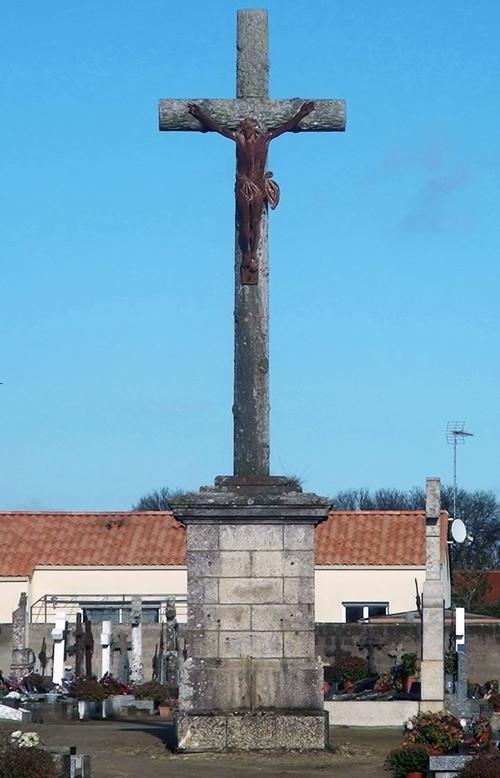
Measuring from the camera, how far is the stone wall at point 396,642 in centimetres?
3819

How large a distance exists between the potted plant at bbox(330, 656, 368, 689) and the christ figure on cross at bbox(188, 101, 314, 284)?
13.2 meters

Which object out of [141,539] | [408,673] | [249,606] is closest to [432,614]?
[408,673]

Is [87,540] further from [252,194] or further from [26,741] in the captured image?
[26,741]

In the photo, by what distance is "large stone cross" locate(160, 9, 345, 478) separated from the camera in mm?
17906

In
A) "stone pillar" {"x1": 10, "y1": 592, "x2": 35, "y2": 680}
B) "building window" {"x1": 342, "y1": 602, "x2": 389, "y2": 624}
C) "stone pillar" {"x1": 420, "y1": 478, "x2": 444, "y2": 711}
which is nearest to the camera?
"stone pillar" {"x1": 420, "y1": 478, "x2": 444, "y2": 711}

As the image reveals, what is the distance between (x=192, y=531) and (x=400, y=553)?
3286 centimetres

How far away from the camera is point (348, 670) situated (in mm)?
34375

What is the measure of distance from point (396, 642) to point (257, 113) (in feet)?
73.4

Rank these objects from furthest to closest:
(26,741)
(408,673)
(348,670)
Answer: (348,670), (408,673), (26,741)

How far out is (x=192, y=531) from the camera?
17.8m

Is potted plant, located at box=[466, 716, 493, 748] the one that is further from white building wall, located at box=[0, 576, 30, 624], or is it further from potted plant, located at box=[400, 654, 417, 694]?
white building wall, located at box=[0, 576, 30, 624]

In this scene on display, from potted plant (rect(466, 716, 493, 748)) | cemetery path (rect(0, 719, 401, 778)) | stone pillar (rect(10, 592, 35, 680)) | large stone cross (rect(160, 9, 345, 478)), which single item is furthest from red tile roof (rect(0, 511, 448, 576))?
large stone cross (rect(160, 9, 345, 478))

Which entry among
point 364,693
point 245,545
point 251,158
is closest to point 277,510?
point 245,545

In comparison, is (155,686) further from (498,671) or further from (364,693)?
(498,671)
